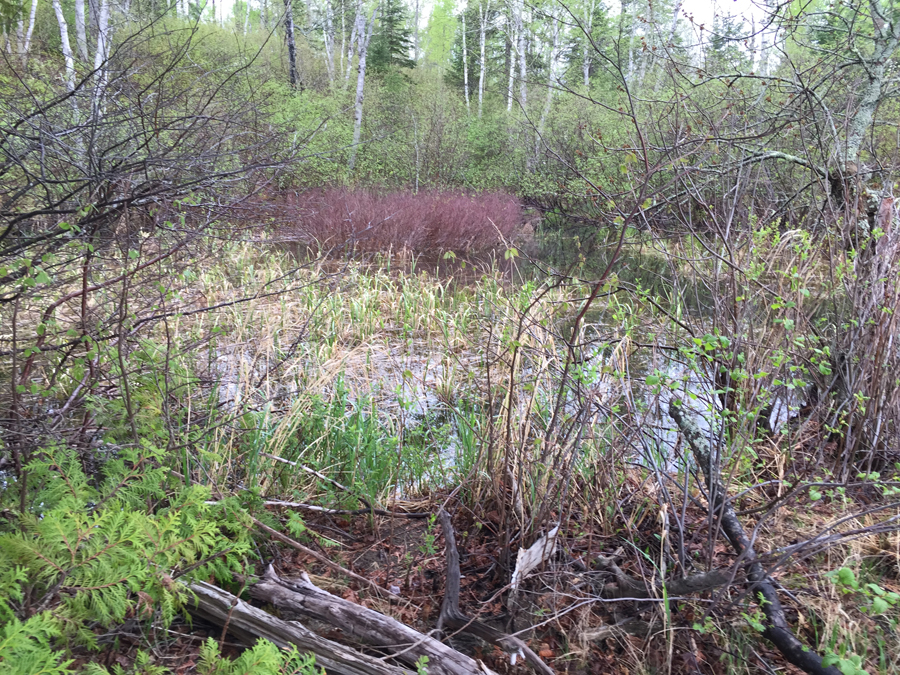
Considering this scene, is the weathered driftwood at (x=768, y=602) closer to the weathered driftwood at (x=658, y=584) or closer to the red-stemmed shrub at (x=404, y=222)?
the weathered driftwood at (x=658, y=584)

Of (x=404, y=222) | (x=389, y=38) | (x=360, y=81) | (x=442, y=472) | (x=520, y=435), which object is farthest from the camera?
(x=389, y=38)

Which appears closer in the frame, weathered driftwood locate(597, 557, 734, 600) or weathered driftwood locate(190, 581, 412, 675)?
weathered driftwood locate(190, 581, 412, 675)

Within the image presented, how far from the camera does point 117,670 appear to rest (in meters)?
1.40

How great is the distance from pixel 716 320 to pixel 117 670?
9.22 ft

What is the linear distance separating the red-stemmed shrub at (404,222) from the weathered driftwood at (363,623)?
7.51 m

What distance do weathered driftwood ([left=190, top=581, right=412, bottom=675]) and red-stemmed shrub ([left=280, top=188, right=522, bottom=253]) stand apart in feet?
24.8

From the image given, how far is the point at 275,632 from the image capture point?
1.77m

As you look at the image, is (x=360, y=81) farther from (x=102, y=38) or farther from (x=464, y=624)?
(x=464, y=624)

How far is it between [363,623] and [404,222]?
968cm

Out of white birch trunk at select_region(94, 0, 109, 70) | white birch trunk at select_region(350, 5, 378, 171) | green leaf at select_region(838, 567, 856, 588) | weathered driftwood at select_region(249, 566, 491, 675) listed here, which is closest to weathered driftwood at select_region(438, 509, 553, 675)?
weathered driftwood at select_region(249, 566, 491, 675)

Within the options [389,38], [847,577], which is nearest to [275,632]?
[847,577]

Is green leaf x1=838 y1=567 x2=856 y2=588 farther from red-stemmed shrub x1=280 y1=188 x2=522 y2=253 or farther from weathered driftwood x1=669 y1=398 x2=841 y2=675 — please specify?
red-stemmed shrub x1=280 y1=188 x2=522 y2=253

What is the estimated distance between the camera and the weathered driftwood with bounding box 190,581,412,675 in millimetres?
1680

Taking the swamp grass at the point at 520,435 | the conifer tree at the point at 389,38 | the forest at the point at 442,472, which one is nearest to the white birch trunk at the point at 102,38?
the forest at the point at 442,472
